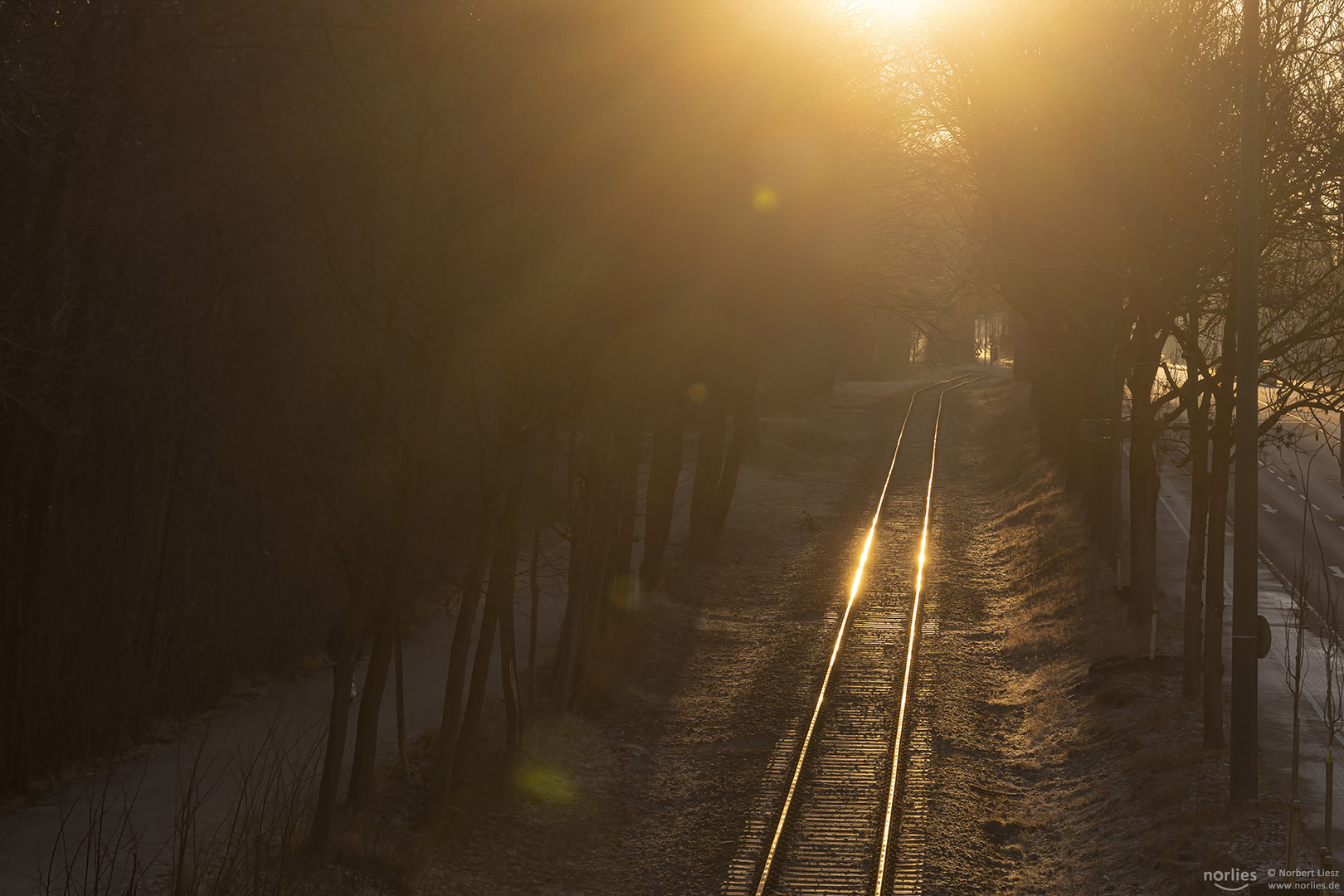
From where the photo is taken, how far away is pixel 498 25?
9.77 m

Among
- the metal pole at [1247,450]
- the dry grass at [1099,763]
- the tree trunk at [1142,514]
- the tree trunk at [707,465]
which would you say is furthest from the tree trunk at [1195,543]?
the tree trunk at [707,465]

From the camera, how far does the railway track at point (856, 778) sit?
10.2 m

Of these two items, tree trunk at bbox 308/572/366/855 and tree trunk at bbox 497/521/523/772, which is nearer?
tree trunk at bbox 308/572/366/855

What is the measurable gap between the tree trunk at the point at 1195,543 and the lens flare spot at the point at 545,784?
22.3ft

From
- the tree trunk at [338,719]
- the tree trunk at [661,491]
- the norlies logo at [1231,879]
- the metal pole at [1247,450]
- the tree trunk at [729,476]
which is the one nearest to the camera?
the norlies logo at [1231,879]

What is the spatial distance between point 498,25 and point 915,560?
56.3ft

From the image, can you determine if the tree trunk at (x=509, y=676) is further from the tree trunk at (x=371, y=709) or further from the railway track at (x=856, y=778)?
the railway track at (x=856, y=778)

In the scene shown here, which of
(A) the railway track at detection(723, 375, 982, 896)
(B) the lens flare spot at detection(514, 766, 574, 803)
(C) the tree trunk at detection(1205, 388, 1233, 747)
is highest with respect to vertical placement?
(C) the tree trunk at detection(1205, 388, 1233, 747)

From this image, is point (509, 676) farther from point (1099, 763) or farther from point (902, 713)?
point (1099, 763)

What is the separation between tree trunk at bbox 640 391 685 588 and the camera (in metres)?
20.0

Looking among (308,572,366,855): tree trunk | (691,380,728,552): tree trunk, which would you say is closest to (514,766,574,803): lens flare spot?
(308,572,366,855): tree trunk

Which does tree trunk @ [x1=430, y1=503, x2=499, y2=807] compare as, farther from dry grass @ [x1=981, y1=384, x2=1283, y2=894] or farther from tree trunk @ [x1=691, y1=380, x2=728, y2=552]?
tree trunk @ [x1=691, y1=380, x2=728, y2=552]

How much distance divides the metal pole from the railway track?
2.90 metres

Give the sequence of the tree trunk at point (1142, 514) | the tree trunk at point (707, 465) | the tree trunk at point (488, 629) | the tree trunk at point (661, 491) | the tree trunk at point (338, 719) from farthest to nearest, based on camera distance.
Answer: the tree trunk at point (707, 465)
the tree trunk at point (661, 491)
the tree trunk at point (1142, 514)
the tree trunk at point (488, 629)
the tree trunk at point (338, 719)
